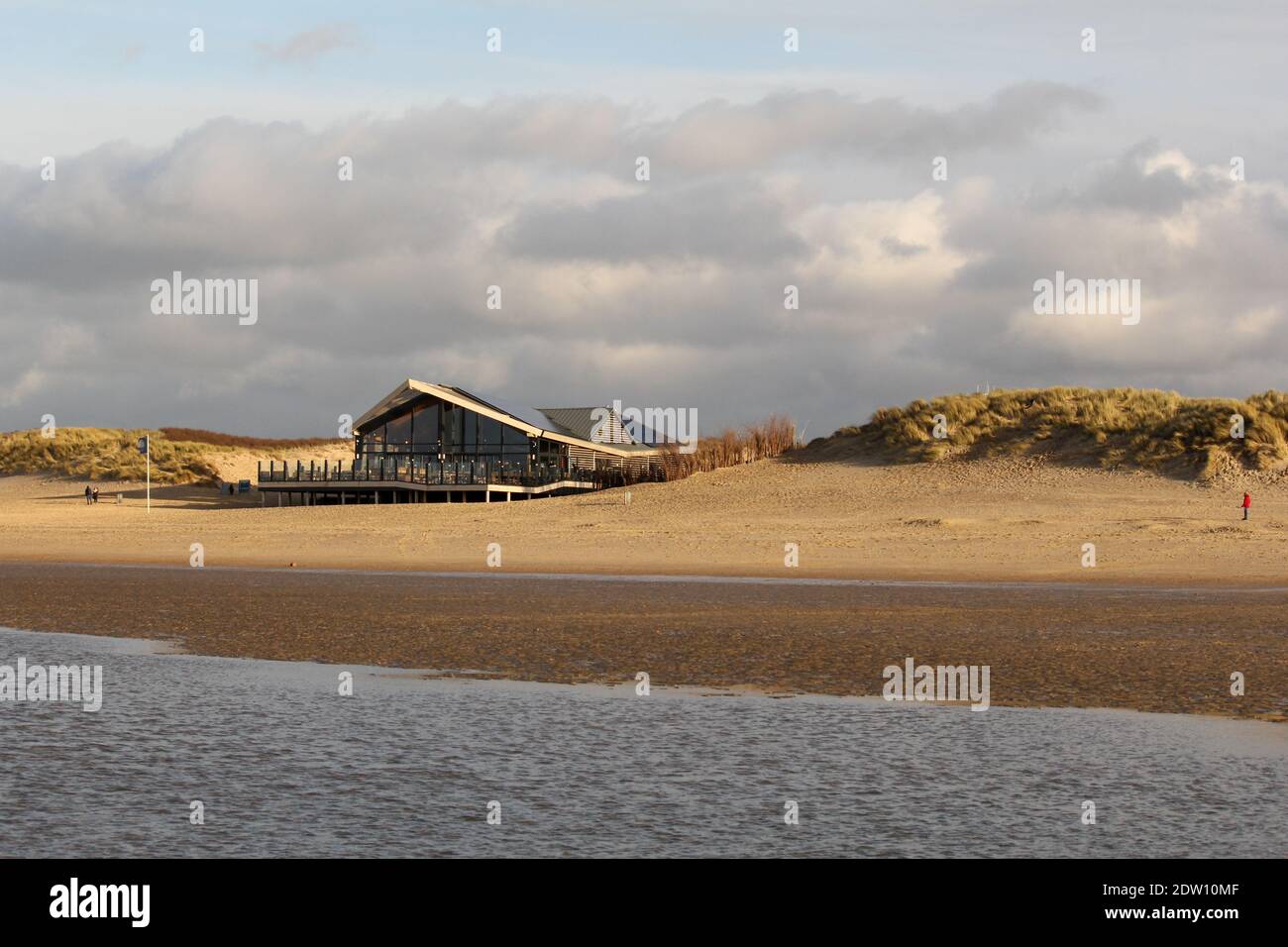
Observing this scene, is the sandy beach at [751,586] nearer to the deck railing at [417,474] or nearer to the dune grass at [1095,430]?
the dune grass at [1095,430]

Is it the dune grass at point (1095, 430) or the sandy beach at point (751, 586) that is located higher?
the dune grass at point (1095, 430)

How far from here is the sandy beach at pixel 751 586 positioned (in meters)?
15.8

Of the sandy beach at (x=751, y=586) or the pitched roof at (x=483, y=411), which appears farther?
the pitched roof at (x=483, y=411)

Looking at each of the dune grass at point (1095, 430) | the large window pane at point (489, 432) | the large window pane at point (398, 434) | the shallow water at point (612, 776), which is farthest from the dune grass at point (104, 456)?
the shallow water at point (612, 776)

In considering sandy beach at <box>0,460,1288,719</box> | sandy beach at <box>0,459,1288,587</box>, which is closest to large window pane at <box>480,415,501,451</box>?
sandy beach at <box>0,459,1288,587</box>

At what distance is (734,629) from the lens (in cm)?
1888

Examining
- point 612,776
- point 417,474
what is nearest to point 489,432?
point 417,474

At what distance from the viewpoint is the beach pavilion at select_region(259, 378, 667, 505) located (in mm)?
55750

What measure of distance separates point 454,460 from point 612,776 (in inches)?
1968

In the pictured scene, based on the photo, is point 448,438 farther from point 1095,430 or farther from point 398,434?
point 1095,430

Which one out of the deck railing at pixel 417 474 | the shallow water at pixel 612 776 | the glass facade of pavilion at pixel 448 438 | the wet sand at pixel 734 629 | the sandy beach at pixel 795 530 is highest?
the glass facade of pavilion at pixel 448 438

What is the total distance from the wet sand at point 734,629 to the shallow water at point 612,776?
1.58 meters
